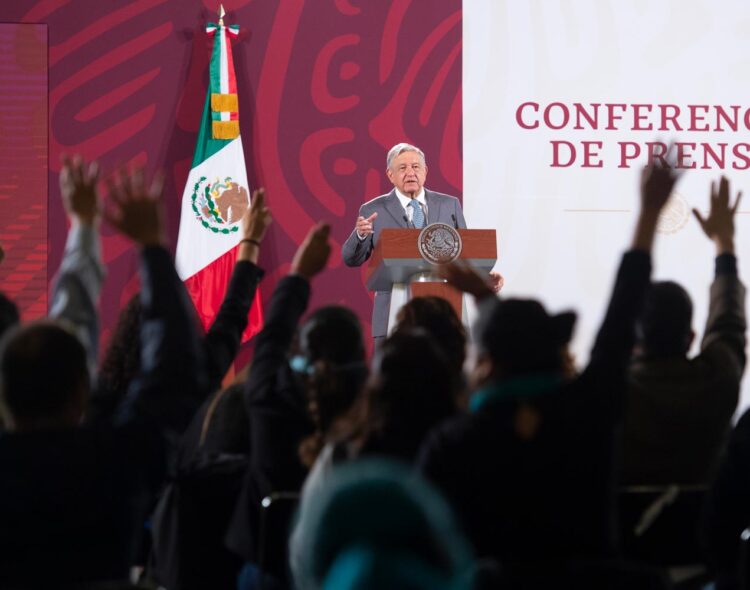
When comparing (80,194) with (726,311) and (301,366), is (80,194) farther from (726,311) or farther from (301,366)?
(726,311)

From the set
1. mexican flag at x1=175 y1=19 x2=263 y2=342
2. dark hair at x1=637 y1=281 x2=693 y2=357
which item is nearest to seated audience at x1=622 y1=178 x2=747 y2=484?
dark hair at x1=637 y1=281 x2=693 y2=357

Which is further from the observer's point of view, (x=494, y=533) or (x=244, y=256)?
(x=244, y=256)

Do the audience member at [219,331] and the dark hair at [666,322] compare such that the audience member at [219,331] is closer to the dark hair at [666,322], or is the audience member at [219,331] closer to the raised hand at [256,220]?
the raised hand at [256,220]

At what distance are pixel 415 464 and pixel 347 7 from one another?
6.09m

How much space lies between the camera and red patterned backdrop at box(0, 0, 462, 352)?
7199mm

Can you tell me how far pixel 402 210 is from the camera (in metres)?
6.27

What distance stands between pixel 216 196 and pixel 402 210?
1407mm

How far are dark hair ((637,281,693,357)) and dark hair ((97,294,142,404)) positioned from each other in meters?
1.16

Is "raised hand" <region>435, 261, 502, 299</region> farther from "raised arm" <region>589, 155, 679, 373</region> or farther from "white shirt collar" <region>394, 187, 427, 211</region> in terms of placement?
"white shirt collar" <region>394, 187, 427, 211</region>

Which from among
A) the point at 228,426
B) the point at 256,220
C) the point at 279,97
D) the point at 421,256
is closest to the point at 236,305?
the point at 256,220

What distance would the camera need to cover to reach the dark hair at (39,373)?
1.55 meters

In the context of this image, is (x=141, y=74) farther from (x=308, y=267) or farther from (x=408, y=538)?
(x=408, y=538)

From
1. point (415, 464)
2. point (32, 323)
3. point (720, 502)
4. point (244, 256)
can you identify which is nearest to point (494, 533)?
point (415, 464)

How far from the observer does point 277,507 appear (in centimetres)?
219
